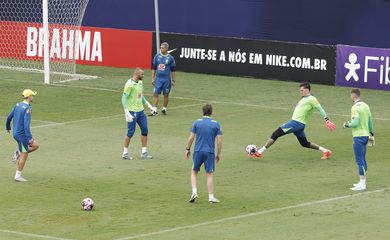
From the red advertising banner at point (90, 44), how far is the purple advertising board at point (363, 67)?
814 centimetres

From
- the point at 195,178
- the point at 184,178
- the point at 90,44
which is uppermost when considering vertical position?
the point at 90,44

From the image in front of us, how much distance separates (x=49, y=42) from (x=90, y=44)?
2331mm

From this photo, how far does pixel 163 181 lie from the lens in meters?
24.2

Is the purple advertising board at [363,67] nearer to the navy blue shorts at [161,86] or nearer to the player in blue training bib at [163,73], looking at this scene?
the player in blue training bib at [163,73]

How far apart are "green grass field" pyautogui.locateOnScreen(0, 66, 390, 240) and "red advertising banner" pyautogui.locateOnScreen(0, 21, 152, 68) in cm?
643

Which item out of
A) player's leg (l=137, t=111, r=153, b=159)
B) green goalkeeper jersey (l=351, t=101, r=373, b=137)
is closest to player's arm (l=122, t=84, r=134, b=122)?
player's leg (l=137, t=111, r=153, b=159)

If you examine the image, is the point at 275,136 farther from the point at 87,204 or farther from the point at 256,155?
the point at 87,204

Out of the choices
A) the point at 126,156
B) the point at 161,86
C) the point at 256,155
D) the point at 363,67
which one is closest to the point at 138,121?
the point at 126,156

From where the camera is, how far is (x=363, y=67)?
38.8 m

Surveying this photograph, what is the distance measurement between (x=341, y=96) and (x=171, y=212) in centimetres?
1741

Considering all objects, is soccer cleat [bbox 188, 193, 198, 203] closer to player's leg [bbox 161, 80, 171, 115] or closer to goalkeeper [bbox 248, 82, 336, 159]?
goalkeeper [bbox 248, 82, 336, 159]

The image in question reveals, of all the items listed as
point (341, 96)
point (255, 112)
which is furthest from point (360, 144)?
point (341, 96)

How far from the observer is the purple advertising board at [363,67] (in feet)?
125

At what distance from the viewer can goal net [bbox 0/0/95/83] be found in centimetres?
4216
